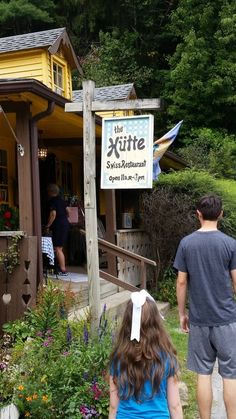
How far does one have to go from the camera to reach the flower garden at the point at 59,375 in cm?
401

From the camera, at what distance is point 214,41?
24.7 metres

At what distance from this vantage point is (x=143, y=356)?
8.60 feet

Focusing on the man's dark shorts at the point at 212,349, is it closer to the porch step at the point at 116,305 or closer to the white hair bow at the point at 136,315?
the white hair bow at the point at 136,315

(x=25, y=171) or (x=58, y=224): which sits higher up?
(x=25, y=171)

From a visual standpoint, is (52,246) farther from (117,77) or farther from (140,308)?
(117,77)

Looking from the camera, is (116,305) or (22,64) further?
(22,64)

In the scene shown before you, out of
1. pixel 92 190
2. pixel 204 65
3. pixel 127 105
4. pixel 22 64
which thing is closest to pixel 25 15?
pixel 204 65

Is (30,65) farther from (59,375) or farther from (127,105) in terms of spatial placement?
(59,375)

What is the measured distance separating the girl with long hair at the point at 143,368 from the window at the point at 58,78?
410 inches

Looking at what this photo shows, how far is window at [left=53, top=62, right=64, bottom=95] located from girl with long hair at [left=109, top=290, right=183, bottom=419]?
1041 centimetres

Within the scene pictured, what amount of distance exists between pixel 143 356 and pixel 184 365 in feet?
13.1

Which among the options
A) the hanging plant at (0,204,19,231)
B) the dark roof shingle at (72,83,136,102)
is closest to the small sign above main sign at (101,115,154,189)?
the hanging plant at (0,204,19,231)

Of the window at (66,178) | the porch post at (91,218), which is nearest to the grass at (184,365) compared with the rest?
the porch post at (91,218)

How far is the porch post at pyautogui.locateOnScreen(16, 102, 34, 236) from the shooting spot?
6.98 meters
